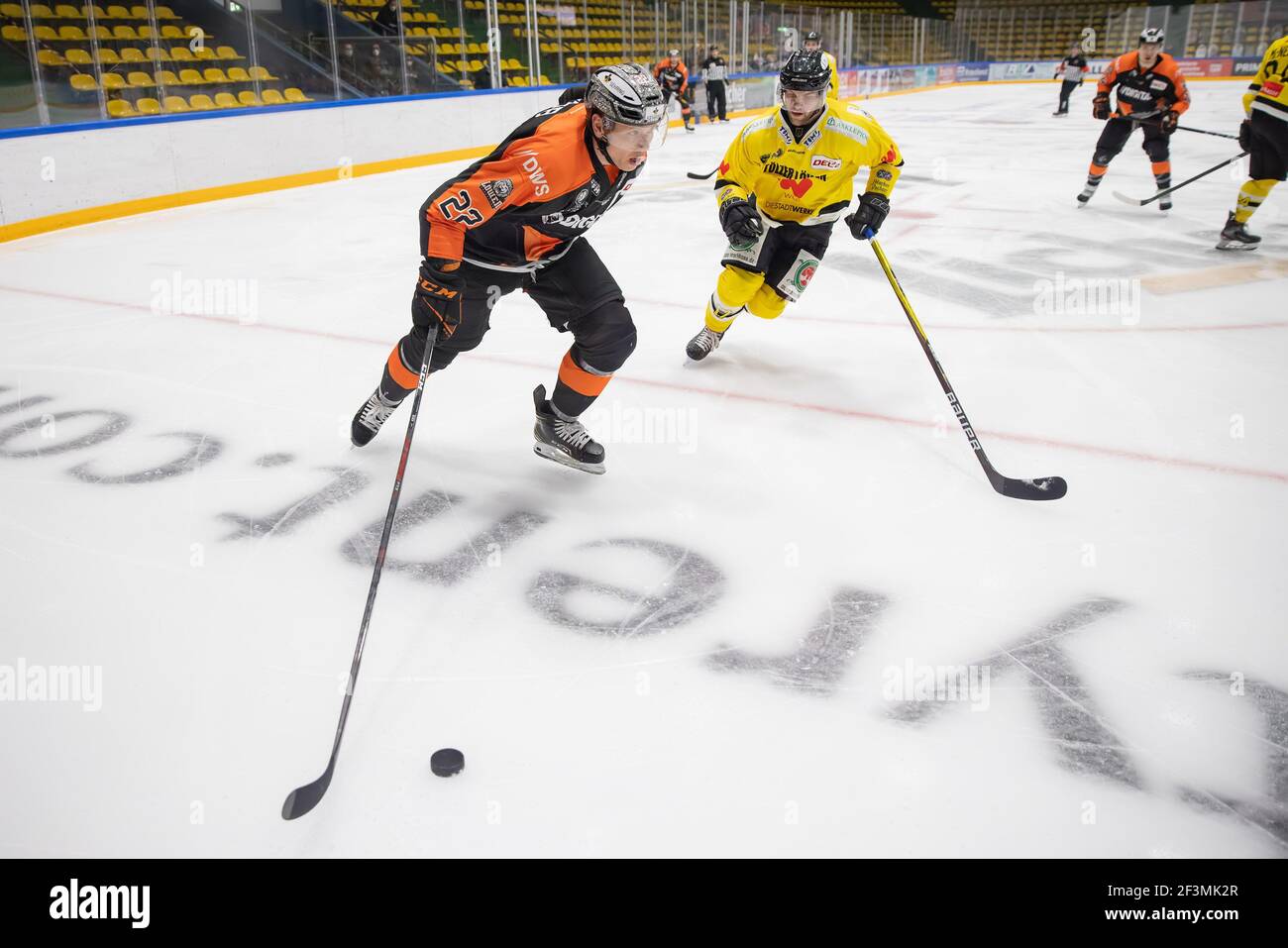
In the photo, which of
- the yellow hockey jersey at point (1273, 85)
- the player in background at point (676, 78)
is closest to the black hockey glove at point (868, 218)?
the yellow hockey jersey at point (1273, 85)

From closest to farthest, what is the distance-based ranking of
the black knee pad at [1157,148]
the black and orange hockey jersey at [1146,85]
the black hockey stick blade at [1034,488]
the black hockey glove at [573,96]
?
the black hockey glove at [573,96] → the black hockey stick blade at [1034,488] → the black and orange hockey jersey at [1146,85] → the black knee pad at [1157,148]

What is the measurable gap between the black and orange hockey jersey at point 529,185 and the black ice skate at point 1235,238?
4.79 metres

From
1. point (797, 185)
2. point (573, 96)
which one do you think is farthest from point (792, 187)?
point (573, 96)

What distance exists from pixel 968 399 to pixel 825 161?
1.00 m

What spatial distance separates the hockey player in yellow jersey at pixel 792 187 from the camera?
10.5ft

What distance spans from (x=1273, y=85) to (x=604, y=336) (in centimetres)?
499

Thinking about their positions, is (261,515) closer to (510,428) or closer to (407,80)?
(510,428)

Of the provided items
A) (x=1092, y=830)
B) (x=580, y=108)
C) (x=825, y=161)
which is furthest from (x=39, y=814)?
(x=825, y=161)

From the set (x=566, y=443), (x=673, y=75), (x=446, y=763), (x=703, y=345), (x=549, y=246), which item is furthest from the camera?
(x=673, y=75)

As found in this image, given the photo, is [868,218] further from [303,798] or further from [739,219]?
[303,798]

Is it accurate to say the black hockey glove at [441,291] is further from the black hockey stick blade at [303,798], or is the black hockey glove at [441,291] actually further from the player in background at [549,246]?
the black hockey stick blade at [303,798]

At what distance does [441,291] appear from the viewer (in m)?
2.34

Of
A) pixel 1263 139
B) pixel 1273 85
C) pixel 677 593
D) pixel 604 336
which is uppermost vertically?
pixel 1273 85

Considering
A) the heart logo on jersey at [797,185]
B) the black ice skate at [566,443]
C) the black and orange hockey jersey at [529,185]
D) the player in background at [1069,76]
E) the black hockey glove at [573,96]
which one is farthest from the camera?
the player in background at [1069,76]
